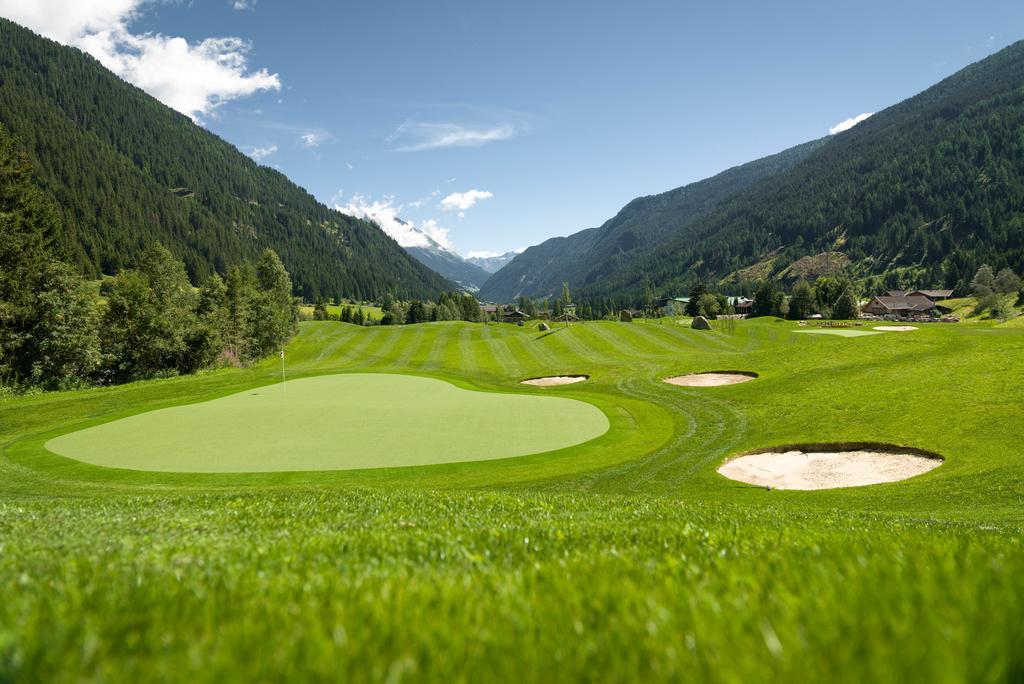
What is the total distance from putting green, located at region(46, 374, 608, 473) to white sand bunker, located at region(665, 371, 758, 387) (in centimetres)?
1139

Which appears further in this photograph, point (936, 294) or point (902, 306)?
point (936, 294)

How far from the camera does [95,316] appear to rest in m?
48.4

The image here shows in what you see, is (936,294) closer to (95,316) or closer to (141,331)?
(141,331)

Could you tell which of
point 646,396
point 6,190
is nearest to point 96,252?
point 6,190

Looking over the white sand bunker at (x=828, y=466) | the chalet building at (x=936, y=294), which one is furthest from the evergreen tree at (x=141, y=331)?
the chalet building at (x=936, y=294)

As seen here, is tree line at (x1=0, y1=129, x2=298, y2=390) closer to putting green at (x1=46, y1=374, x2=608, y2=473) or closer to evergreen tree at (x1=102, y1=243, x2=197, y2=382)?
evergreen tree at (x1=102, y1=243, x2=197, y2=382)

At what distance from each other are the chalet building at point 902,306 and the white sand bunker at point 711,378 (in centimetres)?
17707

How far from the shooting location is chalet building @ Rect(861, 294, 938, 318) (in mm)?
169750

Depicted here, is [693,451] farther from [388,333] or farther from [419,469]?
[388,333]

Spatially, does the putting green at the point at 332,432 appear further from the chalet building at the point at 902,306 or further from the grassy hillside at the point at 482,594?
the chalet building at the point at 902,306

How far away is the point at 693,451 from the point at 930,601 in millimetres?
22135

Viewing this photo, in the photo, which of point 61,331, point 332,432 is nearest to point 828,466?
point 332,432

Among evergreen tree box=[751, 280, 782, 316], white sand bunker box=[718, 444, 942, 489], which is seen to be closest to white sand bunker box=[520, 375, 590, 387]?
white sand bunker box=[718, 444, 942, 489]

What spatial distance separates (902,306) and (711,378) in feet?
599
